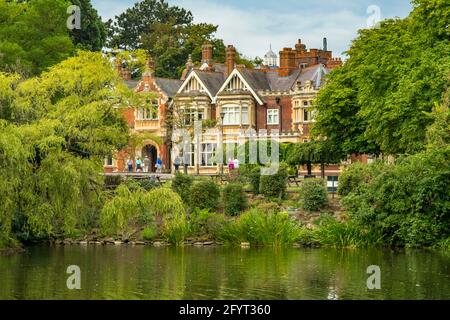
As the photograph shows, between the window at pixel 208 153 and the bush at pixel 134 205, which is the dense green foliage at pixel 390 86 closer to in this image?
the bush at pixel 134 205

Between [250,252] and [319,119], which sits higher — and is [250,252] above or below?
below

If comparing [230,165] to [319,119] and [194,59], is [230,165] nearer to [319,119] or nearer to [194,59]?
[319,119]

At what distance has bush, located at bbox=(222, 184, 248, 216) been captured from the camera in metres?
49.5

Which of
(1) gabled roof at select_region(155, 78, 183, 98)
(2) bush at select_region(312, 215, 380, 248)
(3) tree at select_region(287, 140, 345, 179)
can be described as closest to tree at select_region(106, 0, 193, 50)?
(1) gabled roof at select_region(155, 78, 183, 98)

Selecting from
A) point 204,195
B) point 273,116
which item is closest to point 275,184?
point 204,195

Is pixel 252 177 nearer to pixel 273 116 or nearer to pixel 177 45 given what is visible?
pixel 273 116

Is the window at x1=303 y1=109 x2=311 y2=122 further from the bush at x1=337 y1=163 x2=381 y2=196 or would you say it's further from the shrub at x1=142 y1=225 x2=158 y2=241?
the shrub at x1=142 y1=225 x2=158 y2=241

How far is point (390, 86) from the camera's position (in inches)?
1980

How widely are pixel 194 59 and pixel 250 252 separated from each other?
2426 inches

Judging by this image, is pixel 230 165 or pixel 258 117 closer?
pixel 230 165

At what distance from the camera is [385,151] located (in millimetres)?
51469

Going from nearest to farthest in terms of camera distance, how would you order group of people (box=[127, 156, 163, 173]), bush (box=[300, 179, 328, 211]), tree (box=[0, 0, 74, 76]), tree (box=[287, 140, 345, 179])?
1. bush (box=[300, 179, 328, 211])
2. tree (box=[287, 140, 345, 179])
3. tree (box=[0, 0, 74, 76])
4. group of people (box=[127, 156, 163, 173])

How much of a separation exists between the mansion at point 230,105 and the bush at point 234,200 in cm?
2243
